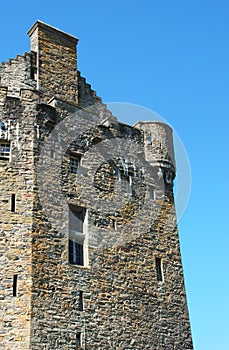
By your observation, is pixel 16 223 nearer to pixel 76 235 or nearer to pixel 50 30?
pixel 76 235

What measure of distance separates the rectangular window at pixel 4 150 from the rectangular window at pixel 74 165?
8.28 ft

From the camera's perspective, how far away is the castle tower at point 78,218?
18.4 m

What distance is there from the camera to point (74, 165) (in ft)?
70.4

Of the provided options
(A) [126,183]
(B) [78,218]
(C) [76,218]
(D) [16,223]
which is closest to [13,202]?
(D) [16,223]

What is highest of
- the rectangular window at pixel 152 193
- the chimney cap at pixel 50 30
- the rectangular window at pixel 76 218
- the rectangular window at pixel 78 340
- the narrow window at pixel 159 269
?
the chimney cap at pixel 50 30

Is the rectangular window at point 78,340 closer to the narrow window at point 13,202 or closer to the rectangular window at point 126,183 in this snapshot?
the narrow window at point 13,202

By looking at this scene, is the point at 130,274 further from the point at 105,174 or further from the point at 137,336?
the point at 105,174

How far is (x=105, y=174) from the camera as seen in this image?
73.3ft

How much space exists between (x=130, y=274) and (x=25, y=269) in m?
4.63

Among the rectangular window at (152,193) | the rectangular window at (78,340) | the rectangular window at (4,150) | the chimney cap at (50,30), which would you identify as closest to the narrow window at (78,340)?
the rectangular window at (78,340)

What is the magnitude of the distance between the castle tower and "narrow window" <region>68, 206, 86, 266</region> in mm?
40

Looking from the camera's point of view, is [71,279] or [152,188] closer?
[71,279]

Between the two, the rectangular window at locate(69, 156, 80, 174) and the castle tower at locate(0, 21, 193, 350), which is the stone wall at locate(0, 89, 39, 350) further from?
the rectangular window at locate(69, 156, 80, 174)

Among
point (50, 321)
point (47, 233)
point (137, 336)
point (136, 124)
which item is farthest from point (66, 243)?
point (136, 124)
